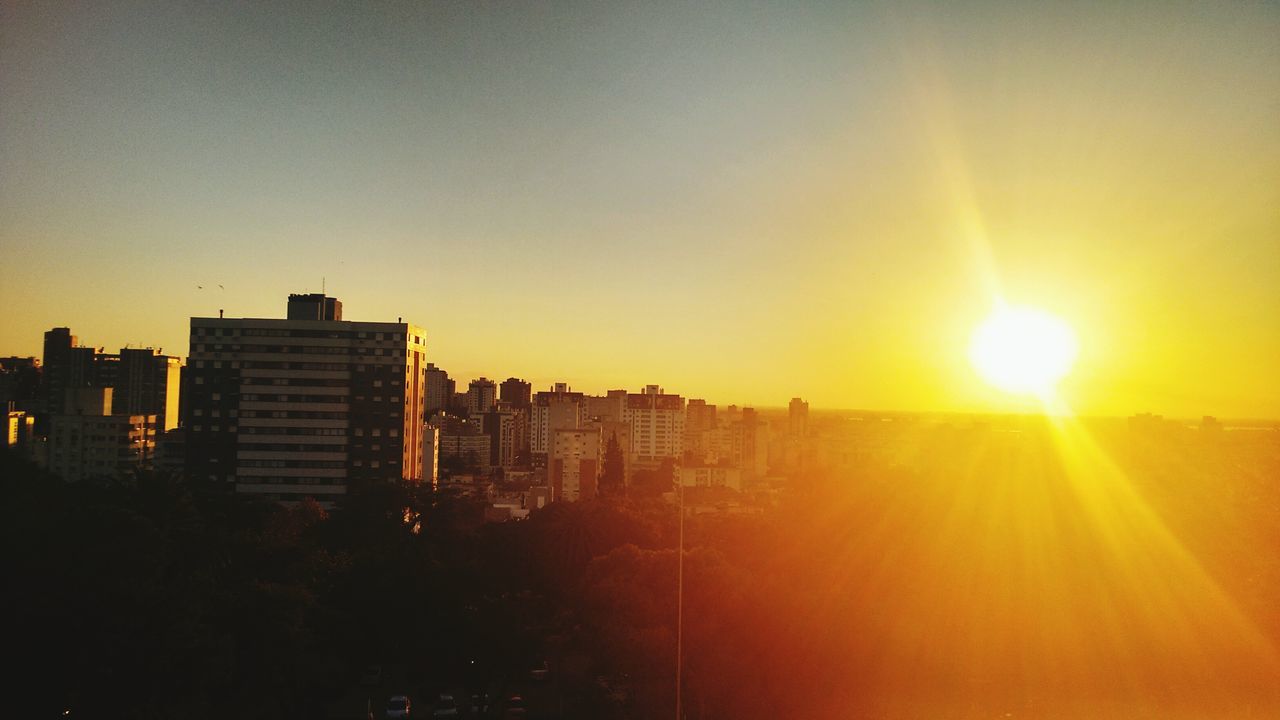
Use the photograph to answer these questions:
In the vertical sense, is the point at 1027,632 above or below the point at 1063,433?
below

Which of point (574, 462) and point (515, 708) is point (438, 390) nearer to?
point (574, 462)

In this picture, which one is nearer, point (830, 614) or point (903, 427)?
point (830, 614)

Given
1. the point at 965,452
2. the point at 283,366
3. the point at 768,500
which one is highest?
the point at 283,366

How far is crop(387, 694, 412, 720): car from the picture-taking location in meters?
7.90

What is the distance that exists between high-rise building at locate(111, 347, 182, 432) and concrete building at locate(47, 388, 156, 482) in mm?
5864

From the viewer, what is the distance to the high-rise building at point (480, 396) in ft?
178

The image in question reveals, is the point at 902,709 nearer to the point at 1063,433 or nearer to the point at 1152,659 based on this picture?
the point at 1152,659

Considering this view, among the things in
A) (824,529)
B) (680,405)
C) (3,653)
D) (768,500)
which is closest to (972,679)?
(824,529)

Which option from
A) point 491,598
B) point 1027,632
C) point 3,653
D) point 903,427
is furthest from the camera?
point 903,427

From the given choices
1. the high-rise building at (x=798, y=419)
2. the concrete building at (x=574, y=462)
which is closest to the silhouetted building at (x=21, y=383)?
the concrete building at (x=574, y=462)

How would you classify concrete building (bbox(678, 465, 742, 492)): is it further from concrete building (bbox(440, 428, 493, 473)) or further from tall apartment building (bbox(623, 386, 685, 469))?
concrete building (bbox(440, 428, 493, 473))

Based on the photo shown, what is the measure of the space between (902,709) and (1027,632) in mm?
1985

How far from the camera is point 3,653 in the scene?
16.3ft

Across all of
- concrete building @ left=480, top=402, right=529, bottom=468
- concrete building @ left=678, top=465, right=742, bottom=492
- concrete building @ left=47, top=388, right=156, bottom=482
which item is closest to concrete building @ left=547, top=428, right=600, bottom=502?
concrete building @ left=678, top=465, right=742, bottom=492
